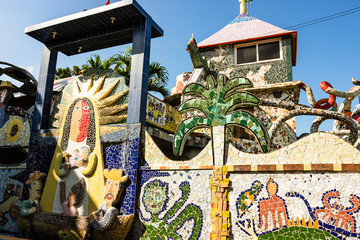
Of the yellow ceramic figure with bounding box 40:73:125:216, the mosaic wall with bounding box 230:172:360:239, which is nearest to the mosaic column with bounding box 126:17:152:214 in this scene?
the yellow ceramic figure with bounding box 40:73:125:216

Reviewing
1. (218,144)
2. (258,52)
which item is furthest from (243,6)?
(218,144)

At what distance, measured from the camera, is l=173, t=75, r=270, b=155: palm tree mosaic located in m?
6.30

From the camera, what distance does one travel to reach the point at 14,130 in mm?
10023

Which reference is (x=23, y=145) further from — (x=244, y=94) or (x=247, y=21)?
(x=247, y=21)

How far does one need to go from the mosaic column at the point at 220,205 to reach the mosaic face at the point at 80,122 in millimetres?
4010

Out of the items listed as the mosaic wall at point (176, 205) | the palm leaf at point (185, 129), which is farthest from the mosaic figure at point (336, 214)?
the palm leaf at point (185, 129)

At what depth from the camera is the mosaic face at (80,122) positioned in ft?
26.8

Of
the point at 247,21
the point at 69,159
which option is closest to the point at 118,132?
the point at 69,159

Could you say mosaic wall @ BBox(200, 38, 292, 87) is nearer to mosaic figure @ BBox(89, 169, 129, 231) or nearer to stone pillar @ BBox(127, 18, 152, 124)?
stone pillar @ BBox(127, 18, 152, 124)

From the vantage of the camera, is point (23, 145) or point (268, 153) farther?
point (23, 145)

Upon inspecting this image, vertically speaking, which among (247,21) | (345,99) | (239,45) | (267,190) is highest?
(247,21)

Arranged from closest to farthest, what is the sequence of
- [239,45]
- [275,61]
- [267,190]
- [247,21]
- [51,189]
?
[267,190], [51,189], [275,61], [239,45], [247,21]

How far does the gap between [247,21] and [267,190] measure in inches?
397

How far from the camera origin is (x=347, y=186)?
16.8ft
